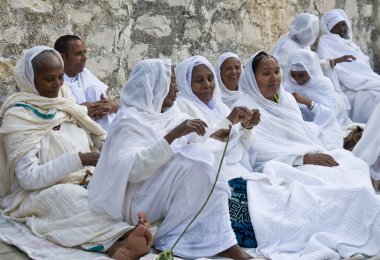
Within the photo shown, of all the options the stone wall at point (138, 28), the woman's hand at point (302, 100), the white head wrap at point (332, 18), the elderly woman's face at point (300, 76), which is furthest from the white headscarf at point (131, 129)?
the white head wrap at point (332, 18)

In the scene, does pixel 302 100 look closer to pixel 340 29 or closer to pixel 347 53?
pixel 347 53

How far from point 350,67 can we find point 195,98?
3351 millimetres

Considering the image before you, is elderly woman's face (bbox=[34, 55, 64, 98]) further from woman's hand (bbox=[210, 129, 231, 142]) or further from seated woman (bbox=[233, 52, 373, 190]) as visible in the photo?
seated woman (bbox=[233, 52, 373, 190])

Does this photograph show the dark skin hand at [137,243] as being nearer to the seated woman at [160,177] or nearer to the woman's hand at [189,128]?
the seated woman at [160,177]

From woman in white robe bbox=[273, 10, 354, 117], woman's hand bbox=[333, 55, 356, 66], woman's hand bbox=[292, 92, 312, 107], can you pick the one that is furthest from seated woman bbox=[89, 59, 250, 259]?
woman's hand bbox=[333, 55, 356, 66]

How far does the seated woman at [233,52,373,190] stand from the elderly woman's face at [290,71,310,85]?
1093 millimetres

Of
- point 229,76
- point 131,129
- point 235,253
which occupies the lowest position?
point 235,253

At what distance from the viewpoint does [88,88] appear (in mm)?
5516

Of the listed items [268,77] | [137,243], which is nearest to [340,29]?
[268,77]

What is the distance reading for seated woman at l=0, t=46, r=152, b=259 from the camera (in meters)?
4.16

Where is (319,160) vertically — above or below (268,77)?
below

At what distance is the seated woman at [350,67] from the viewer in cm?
772

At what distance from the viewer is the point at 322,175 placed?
495cm

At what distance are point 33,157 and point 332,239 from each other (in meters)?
1.77
